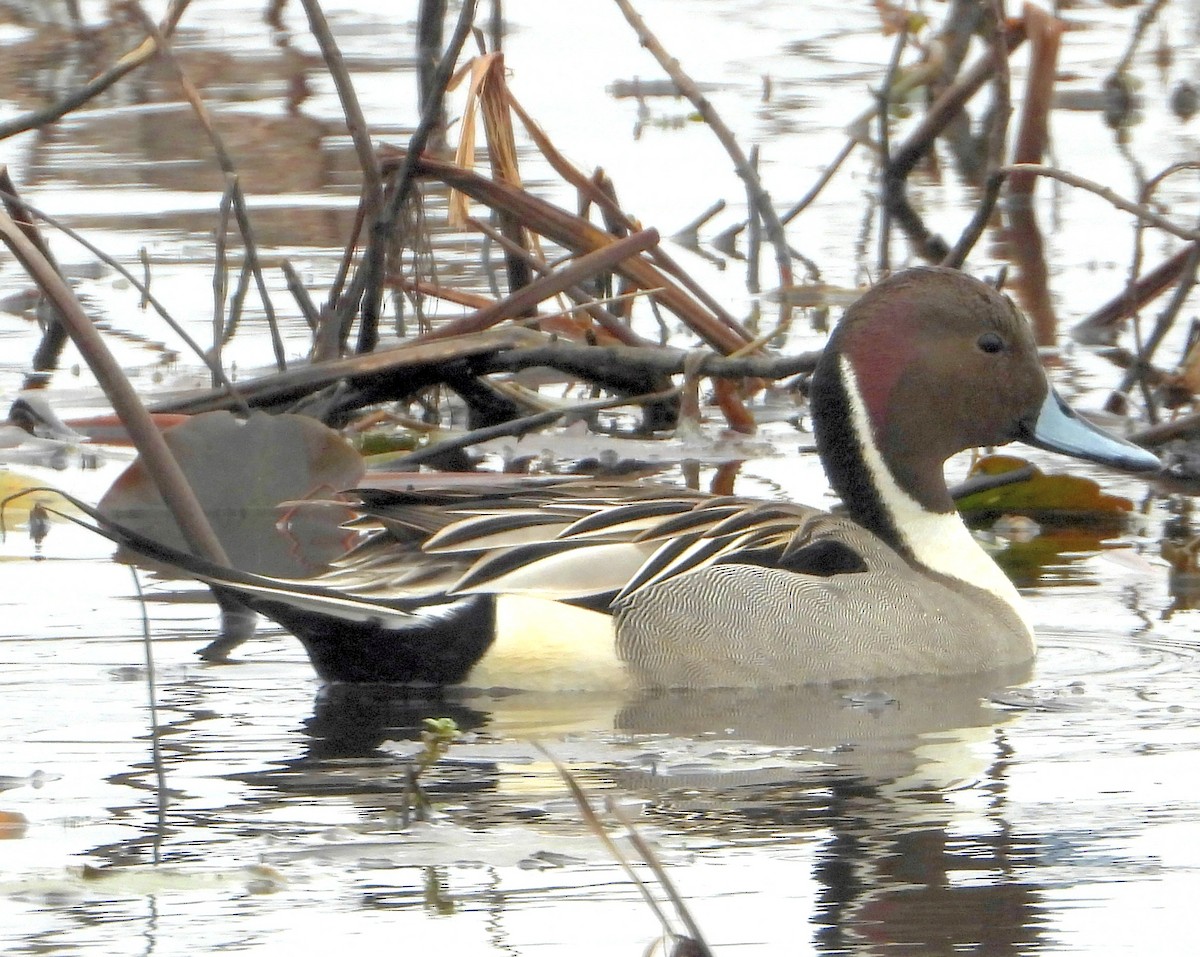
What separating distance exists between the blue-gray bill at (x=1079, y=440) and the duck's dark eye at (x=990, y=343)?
0.19 m

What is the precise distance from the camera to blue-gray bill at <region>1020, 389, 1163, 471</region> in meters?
5.70

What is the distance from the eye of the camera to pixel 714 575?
5.03 meters

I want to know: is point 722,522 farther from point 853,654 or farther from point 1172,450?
point 1172,450

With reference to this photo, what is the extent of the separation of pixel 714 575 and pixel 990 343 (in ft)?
3.29

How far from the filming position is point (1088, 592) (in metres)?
5.67

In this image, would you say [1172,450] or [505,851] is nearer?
[505,851]

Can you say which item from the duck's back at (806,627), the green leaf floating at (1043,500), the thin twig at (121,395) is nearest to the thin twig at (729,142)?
the green leaf floating at (1043,500)

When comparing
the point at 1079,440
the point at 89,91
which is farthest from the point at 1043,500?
the point at 89,91

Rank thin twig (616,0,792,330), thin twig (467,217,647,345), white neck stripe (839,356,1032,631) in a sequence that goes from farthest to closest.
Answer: thin twig (616,0,792,330) < thin twig (467,217,647,345) < white neck stripe (839,356,1032,631)

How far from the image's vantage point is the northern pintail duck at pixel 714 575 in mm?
4914

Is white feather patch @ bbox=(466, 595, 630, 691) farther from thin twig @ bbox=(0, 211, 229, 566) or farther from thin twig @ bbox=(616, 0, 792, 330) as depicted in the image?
thin twig @ bbox=(616, 0, 792, 330)

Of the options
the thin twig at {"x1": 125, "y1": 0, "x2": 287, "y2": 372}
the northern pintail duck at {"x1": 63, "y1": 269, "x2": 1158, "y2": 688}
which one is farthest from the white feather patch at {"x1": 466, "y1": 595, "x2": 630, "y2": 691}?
the thin twig at {"x1": 125, "y1": 0, "x2": 287, "y2": 372}

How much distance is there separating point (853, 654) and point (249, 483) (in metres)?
1.73

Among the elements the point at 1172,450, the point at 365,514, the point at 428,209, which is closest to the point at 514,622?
the point at 365,514
